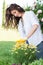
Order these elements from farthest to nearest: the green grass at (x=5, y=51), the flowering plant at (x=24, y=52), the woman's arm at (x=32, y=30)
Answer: the green grass at (x=5, y=51)
the flowering plant at (x=24, y=52)
the woman's arm at (x=32, y=30)

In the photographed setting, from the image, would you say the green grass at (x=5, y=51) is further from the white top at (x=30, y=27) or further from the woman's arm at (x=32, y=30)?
the woman's arm at (x=32, y=30)

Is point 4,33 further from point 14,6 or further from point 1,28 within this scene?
point 14,6

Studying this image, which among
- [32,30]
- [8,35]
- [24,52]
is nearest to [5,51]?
[8,35]

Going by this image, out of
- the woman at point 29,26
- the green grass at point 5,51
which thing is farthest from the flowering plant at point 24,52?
the green grass at point 5,51

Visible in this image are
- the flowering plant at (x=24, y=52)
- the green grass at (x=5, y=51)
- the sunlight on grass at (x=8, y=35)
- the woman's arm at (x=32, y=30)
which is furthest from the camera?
the sunlight on grass at (x=8, y=35)

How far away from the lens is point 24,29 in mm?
5973

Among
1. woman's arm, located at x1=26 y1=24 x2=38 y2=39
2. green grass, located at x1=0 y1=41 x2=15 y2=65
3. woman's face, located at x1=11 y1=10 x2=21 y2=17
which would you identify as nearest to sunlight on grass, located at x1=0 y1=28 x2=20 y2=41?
green grass, located at x1=0 y1=41 x2=15 y2=65

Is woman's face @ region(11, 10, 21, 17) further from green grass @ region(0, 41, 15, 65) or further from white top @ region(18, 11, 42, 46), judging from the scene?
green grass @ region(0, 41, 15, 65)

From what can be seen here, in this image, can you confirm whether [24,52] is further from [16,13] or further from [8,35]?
[8,35]

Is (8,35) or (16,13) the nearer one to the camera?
(16,13)

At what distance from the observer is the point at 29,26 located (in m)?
5.93

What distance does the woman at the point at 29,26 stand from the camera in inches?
232

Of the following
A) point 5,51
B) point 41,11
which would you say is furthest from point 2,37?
point 41,11

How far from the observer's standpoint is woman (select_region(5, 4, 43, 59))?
19.3ft
